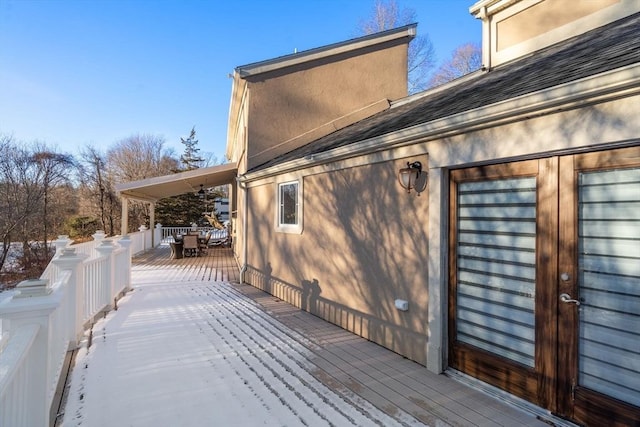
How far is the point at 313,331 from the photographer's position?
5137 mm

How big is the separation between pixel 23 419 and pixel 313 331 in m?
3.56

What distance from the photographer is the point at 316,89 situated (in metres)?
9.45

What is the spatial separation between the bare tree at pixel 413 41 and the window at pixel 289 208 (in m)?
13.3

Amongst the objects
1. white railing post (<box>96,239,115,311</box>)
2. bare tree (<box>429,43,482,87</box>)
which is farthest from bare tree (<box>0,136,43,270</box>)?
bare tree (<box>429,43,482,87</box>)

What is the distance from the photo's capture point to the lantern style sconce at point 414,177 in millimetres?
3973

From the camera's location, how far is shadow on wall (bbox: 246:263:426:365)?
13.3 ft

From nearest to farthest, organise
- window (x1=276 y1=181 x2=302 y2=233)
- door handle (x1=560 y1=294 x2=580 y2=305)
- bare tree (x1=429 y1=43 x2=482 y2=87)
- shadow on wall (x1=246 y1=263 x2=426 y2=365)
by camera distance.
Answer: door handle (x1=560 y1=294 x2=580 y2=305) → shadow on wall (x1=246 y1=263 x2=426 y2=365) → window (x1=276 y1=181 x2=302 y2=233) → bare tree (x1=429 y1=43 x2=482 y2=87)

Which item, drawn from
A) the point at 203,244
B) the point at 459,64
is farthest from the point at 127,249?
the point at 459,64

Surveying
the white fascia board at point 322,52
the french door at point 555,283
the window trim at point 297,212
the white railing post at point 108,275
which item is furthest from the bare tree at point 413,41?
the french door at point 555,283

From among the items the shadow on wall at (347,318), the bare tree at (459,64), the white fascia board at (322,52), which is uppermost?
the bare tree at (459,64)

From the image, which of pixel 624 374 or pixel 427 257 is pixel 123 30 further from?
pixel 624 374

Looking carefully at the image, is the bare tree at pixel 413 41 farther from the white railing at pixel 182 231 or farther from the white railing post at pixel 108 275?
the white railing post at pixel 108 275

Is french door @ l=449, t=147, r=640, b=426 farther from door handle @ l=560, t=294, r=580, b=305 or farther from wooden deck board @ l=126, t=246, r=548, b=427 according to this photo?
wooden deck board @ l=126, t=246, r=548, b=427

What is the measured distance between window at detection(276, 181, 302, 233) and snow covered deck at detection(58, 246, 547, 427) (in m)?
1.85
